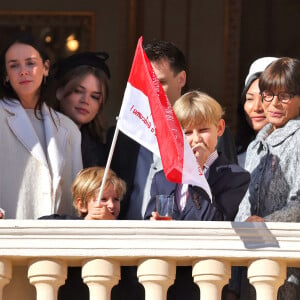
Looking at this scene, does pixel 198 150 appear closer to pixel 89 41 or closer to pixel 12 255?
pixel 12 255

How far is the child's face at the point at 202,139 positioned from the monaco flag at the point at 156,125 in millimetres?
419

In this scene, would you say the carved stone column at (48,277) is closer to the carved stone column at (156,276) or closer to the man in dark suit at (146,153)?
the carved stone column at (156,276)

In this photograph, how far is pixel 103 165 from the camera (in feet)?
33.6

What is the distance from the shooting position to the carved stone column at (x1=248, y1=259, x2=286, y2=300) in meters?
8.83

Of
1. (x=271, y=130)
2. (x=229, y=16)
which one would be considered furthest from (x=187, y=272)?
(x=229, y=16)

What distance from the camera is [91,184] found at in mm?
9430

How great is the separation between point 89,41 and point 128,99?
375 centimetres

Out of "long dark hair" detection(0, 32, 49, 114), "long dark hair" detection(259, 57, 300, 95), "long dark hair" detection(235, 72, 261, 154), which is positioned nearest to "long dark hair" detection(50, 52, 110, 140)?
"long dark hair" detection(0, 32, 49, 114)

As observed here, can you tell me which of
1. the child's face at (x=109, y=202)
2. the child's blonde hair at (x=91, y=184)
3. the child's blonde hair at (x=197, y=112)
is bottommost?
the child's face at (x=109, y=202)

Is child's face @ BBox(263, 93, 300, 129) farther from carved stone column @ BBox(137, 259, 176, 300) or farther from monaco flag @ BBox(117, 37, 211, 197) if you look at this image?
carved stone column @ BBox(137, 259, 176, 300)

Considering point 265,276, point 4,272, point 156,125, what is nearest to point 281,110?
point 156,125

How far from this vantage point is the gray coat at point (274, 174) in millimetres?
9484

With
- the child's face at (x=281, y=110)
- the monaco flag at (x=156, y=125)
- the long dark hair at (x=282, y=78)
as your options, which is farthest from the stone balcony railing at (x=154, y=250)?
the long dark hair at (x=282, y=78)

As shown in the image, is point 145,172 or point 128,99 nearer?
point 128,99
